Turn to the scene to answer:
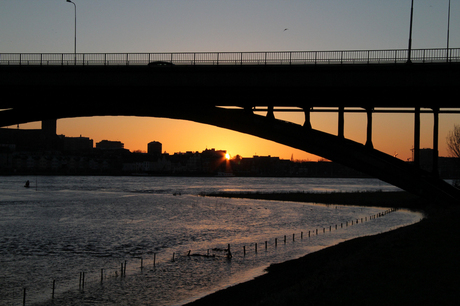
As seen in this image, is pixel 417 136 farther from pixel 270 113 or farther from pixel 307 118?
pixel 270 113

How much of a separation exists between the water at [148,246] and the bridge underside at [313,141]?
7421 mm

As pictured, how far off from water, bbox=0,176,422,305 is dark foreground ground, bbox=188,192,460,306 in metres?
2.96

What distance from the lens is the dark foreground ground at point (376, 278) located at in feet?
41.5

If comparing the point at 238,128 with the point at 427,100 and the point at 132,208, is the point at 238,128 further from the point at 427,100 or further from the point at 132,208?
the point at 132,208

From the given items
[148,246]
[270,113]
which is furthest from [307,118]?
[148,246]

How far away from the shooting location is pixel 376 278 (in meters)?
14.8

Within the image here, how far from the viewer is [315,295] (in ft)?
44.2

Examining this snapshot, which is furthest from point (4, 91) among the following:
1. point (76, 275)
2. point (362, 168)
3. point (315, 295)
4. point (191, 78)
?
point (315, 295)

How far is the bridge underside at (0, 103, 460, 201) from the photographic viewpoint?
3234cm

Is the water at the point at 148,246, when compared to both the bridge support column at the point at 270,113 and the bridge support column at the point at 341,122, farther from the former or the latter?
the bridge support column at the point at 270,113

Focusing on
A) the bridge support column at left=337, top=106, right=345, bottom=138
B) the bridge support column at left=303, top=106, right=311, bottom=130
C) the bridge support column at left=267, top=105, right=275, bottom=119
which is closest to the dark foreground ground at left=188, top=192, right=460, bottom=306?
the bridge support column at left=337, top=106, right=345, bottom=138

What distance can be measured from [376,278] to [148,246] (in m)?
23.4

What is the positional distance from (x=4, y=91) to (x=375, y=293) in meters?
36.1

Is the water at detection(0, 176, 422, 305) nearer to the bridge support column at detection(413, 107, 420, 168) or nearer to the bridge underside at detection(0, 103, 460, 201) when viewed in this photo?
the bridge underside at detection(0, 103, 460, 201)
